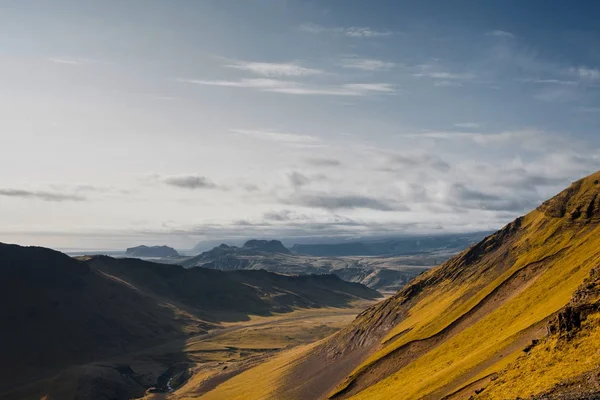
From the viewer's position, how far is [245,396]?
151500 mm

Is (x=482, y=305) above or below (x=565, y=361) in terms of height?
below

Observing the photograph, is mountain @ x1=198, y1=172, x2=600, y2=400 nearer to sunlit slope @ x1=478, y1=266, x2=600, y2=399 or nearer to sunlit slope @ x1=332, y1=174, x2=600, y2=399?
sunlit slope @ x1=478, y1=266, x2=600, y2=399

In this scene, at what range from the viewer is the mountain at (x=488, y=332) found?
2272 inches

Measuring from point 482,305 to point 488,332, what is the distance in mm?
21603

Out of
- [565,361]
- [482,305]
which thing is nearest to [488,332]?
[482,305]

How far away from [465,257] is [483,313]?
52871 mm

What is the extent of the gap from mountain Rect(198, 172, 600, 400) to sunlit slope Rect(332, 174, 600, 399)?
0.37 metres

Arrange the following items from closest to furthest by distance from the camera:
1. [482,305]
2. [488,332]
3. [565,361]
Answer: [565,361] < [488,332] < [482,305]

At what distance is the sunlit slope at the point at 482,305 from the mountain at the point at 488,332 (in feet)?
1.21

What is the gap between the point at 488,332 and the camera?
303ft

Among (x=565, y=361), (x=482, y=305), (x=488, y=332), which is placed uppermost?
(x=565, y=361)

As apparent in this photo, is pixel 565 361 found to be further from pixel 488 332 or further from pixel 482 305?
pixel 482 305

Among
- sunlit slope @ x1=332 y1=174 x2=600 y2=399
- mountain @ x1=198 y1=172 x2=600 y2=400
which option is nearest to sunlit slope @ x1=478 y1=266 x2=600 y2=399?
mountain @ x1=198 y1=172 x2=600 y2=400

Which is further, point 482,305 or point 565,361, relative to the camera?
point 482,305
